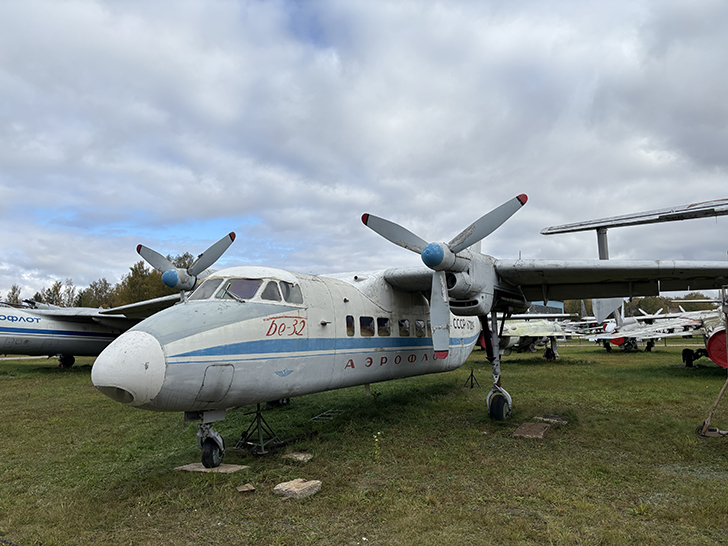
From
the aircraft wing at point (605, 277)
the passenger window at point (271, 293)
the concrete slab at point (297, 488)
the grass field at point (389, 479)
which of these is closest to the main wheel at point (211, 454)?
the grass field at point (389, 479)

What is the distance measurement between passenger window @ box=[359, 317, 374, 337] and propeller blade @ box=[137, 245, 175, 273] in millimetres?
5209

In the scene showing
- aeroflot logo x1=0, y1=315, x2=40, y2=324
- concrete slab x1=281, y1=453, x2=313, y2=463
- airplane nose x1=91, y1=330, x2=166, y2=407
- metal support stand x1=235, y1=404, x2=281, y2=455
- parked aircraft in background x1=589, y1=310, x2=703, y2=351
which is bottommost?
concrete slab x1=281, y1=453, x2=313, y2=463

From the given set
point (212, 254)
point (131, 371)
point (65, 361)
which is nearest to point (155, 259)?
point (212, 254)

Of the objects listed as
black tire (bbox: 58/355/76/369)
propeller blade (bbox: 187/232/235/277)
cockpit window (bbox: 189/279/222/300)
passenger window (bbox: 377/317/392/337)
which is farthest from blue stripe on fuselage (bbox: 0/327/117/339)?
passenger window (bbox: 377/317/392/337)

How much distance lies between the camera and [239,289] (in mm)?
7332

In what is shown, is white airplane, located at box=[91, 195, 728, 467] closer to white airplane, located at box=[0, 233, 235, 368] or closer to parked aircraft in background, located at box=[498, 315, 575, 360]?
white airplane, located at box=[0, 233, 235, 368]

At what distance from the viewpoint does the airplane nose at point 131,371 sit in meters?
5.43

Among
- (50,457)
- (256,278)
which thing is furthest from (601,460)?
(50,457)

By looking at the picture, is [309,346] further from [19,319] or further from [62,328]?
[62,328]

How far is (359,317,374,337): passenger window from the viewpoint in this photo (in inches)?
380

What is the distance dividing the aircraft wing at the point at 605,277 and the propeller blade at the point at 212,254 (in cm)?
651

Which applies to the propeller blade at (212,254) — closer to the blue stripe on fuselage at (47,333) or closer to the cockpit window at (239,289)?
the cockpit window at (239,289)

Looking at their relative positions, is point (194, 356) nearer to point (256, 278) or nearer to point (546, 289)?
point (256, 278)

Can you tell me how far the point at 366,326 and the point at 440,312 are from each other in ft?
5.66
